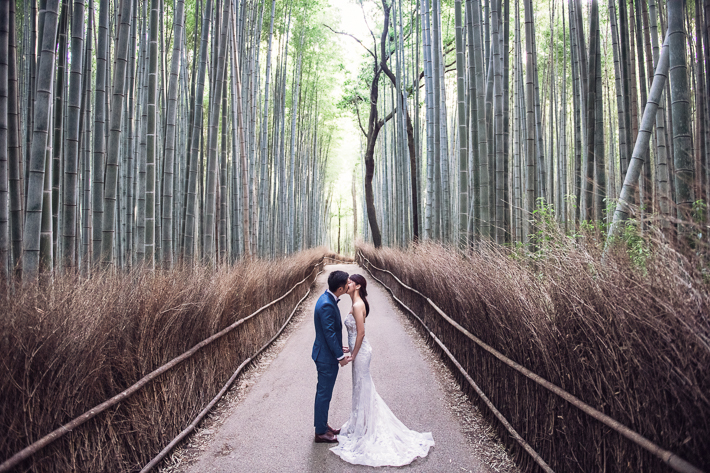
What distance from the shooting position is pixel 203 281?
3.74 metres

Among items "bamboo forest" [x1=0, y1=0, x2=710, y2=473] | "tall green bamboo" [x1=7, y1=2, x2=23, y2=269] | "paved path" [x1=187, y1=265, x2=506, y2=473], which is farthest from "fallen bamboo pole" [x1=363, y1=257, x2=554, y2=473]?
"tall green bamboo" [x1=7, y1=2, x2=23, y2=269]

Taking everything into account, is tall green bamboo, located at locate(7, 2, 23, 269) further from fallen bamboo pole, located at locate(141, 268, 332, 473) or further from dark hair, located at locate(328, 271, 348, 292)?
dark hair, located at locate(328, 271, 348, 292)

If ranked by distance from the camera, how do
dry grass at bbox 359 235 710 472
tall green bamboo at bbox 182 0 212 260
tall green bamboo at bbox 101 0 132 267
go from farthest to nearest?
tall green bamboo at bbox 182 0 212 260
tall green bamboo at bbox 101 0 132 267
dry grass at bbox 359 235 710 472

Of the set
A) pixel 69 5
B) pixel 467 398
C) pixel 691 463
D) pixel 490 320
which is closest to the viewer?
pixel 691 463

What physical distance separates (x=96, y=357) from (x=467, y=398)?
2.52 metres

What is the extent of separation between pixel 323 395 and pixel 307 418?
0.48 m

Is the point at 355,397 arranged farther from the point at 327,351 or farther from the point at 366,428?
the point at 327,351

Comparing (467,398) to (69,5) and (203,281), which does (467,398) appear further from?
(69,5)

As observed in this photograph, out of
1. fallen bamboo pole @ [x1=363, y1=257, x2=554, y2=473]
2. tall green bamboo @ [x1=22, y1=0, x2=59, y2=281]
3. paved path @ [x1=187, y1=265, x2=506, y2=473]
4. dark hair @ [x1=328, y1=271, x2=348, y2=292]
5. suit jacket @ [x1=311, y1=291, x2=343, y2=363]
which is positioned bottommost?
paved path @ [x1=187, y1=265, x2=506, y2=473]

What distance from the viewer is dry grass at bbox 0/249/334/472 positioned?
166 cm

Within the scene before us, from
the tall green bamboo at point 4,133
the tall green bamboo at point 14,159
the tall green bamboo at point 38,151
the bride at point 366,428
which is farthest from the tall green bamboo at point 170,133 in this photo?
the bride at point 366,428

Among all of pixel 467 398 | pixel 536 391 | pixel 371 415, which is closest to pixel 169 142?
pixel 371 415

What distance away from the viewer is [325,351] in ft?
9.23

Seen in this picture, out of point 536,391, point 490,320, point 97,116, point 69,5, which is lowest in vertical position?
point 536,391
